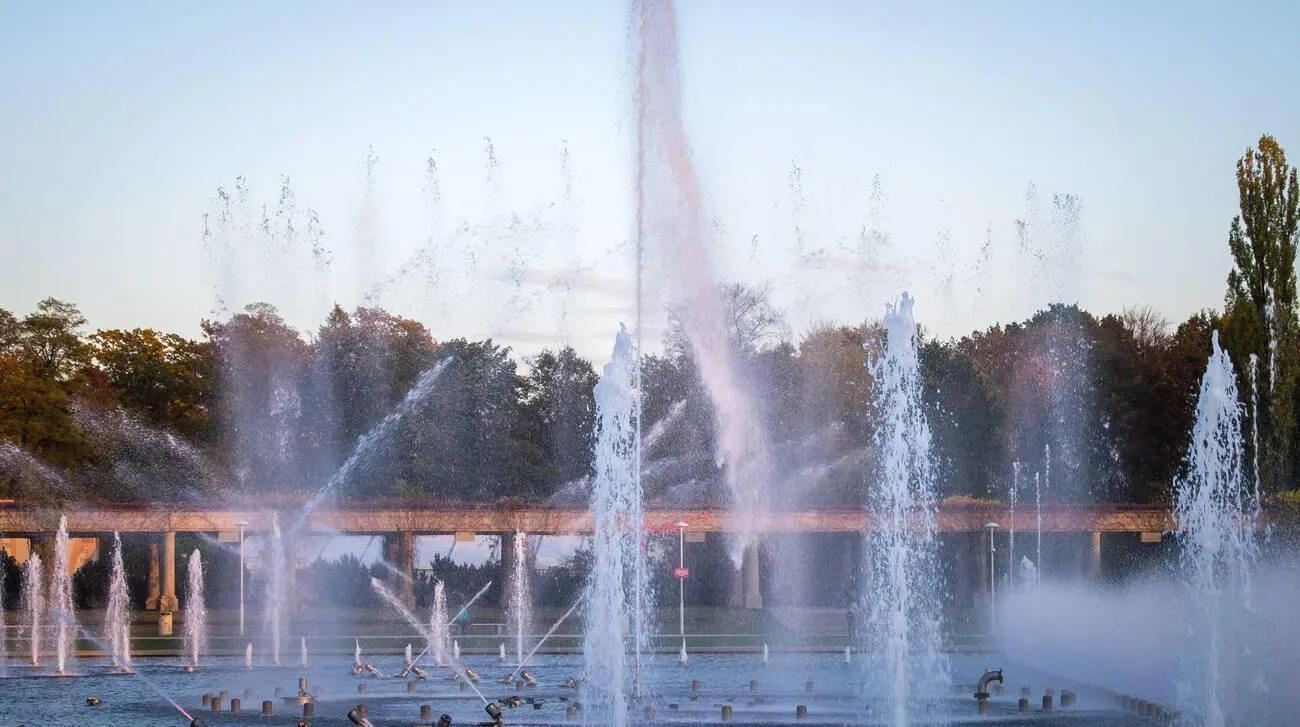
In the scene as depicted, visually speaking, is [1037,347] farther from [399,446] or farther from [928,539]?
[399,446]

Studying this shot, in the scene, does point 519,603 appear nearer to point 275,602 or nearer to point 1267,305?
point 275,602

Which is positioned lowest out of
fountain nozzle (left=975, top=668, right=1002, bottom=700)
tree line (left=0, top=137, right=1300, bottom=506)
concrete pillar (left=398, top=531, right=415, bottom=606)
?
fountain nozzle (left=975, top=668, right=1002, bottom=700)

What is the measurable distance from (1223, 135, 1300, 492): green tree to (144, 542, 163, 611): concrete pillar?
4190 cm

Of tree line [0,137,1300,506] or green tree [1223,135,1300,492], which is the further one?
tree line [0,137,1300,506]

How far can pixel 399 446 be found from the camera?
8044 centimetres

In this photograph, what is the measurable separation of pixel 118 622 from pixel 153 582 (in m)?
A: 16.8

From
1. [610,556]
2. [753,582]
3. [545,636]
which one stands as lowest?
[545,636]

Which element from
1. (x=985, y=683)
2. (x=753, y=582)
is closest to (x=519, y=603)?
(x=753, y=582)

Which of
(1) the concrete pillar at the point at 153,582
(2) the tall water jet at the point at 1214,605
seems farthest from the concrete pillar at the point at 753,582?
(2) the tall water jet at the point at 1214,605

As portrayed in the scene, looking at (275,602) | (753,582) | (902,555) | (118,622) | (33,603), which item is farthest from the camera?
(753,582)

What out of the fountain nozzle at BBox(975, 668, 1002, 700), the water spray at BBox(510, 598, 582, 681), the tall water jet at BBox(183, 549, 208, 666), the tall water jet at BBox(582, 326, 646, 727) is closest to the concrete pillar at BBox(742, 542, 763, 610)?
the water spray at BBox(510, 598, 582, 681)

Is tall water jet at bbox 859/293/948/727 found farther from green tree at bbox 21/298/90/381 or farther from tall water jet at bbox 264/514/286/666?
green tree at bbox 21/298/90/381

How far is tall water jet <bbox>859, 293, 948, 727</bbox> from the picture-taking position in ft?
103

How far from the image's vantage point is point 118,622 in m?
49.3
